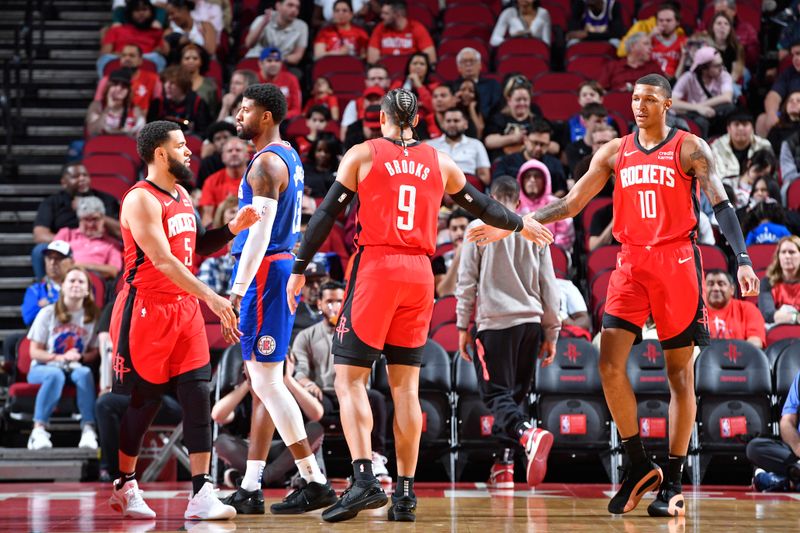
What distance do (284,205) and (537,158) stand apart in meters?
5.46

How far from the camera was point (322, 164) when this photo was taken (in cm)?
1109

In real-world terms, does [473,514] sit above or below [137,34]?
below

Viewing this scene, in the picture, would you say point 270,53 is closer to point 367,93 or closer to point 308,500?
point 367,93

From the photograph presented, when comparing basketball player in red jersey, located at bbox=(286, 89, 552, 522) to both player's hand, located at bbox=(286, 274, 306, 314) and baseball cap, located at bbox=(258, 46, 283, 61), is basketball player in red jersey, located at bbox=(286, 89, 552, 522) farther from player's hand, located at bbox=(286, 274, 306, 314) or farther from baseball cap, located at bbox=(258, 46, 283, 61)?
baseball cap, located at bbox=(258, 46, 283, 61)

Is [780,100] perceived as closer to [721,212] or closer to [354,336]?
[721,212]

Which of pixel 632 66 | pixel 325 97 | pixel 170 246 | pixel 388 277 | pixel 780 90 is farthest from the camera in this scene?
pixel 632 66

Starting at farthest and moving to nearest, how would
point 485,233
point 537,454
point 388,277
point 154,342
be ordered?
point 537,454 → point 485,233 → point 154,342 → point 388,277

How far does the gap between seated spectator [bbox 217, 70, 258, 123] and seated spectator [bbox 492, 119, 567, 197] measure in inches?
119

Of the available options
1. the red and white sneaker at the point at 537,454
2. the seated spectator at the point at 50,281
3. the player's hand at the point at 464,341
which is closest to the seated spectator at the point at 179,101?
the seated spectator at the point at 50,281

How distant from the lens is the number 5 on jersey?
531 centimetres

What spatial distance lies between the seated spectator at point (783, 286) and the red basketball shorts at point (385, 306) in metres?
4.75

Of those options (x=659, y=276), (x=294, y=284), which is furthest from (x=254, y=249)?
(x=659, y=276)

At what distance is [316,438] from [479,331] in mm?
1346

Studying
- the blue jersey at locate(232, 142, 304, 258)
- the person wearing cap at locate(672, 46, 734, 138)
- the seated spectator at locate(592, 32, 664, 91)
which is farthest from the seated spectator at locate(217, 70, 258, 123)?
the blue jersey at locate(232, 142, 304, 258)
